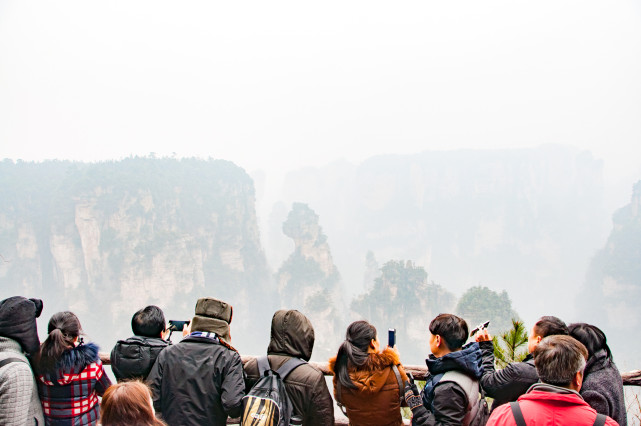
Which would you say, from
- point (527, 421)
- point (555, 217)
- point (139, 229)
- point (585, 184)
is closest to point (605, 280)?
point (555, 217)

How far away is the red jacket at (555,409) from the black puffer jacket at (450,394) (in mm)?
296

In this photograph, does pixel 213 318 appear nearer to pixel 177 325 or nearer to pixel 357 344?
pixel 177 325

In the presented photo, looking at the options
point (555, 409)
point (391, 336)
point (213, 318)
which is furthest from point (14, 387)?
point (555, 409)

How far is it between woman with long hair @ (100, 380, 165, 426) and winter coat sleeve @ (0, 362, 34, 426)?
820 mm

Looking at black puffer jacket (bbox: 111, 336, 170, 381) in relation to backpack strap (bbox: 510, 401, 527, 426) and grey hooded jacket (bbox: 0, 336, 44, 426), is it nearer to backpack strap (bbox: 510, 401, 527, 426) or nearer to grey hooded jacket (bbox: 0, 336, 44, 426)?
grey hooded jacket (bbox: 0, 336, 44, 426)

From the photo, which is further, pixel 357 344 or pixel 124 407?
pixel 357 344

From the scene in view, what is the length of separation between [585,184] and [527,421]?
108465 millimetres

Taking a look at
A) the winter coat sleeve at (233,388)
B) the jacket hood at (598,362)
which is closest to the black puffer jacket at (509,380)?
the jacket hood at (598,362)

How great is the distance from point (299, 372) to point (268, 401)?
0.86 ft

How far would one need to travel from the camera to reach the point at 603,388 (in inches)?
74.9

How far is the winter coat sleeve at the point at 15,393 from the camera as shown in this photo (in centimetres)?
190

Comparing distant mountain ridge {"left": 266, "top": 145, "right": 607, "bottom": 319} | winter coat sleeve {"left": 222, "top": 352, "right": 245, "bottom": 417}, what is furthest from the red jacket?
distant mountain ridge {"left": 266, "top": 145, "right": 607, "bottom": 319}

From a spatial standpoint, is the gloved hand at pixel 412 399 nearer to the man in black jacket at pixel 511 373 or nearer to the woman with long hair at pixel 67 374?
the man in black jacket at pixel 511 373

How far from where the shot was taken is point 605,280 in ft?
172
